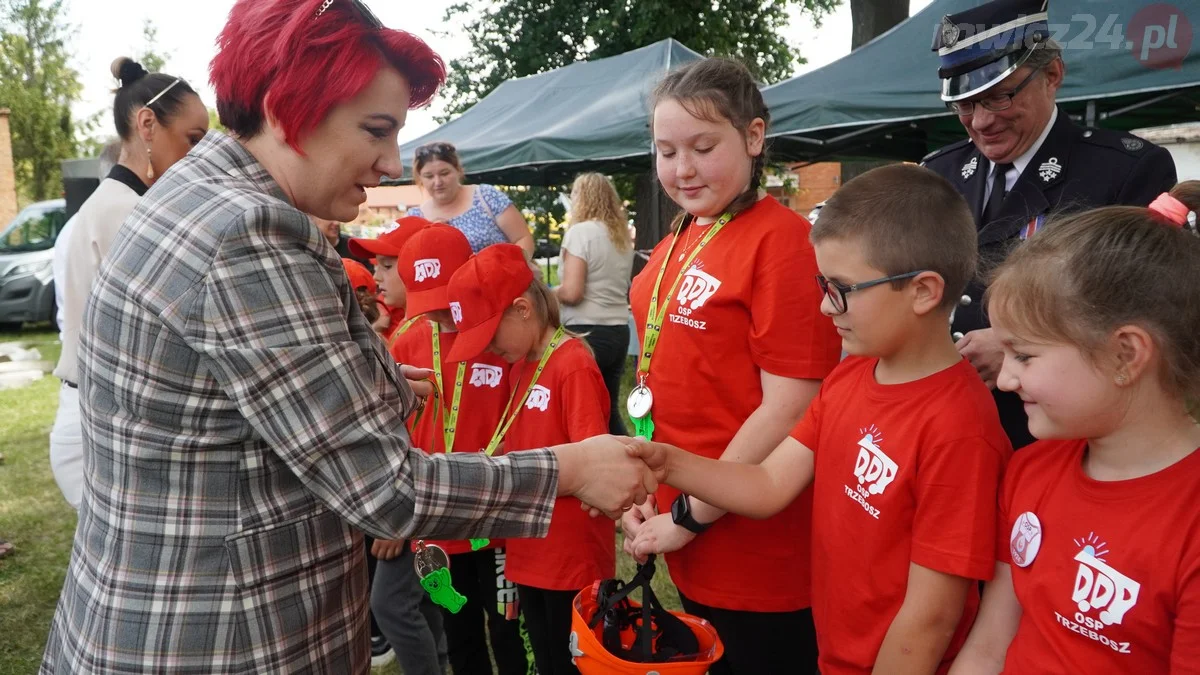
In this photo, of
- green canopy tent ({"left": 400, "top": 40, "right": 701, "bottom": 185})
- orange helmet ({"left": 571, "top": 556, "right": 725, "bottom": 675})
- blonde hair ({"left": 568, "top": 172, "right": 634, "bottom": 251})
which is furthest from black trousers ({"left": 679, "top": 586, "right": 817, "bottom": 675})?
green canopy tent ({"left": 400, "top": 40, "right": 701, "bottom": 185})

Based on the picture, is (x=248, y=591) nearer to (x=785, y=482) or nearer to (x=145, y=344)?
(x=145, y=344)

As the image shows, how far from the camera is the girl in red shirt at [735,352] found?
212 cm

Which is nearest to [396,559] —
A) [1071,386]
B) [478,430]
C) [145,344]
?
[478,430]

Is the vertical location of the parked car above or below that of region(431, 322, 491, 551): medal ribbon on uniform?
below

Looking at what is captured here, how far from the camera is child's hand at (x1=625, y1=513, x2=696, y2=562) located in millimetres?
2238

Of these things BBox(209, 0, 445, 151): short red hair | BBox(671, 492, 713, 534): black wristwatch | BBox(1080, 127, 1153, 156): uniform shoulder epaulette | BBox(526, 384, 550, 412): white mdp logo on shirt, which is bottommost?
BBox(671, 492, 713, 534): black wristwatch

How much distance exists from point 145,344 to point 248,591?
480mm

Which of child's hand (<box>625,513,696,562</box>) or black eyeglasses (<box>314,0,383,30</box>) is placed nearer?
A: black eyeglasses (<box>314,0,383,30</box>)

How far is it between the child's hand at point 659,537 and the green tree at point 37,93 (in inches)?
1352

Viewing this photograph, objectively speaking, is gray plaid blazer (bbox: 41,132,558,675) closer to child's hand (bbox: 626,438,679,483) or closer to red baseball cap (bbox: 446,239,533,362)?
child's hand (bbox: 626,438,679,483)

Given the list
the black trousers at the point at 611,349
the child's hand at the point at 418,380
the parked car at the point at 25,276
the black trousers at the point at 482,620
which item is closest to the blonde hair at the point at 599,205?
the black trousers at the point at 611,349

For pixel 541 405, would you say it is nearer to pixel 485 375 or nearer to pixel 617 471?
pixel 485 375

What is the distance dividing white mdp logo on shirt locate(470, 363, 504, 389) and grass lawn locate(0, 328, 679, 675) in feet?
5.19

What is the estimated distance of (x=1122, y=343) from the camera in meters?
1.46
